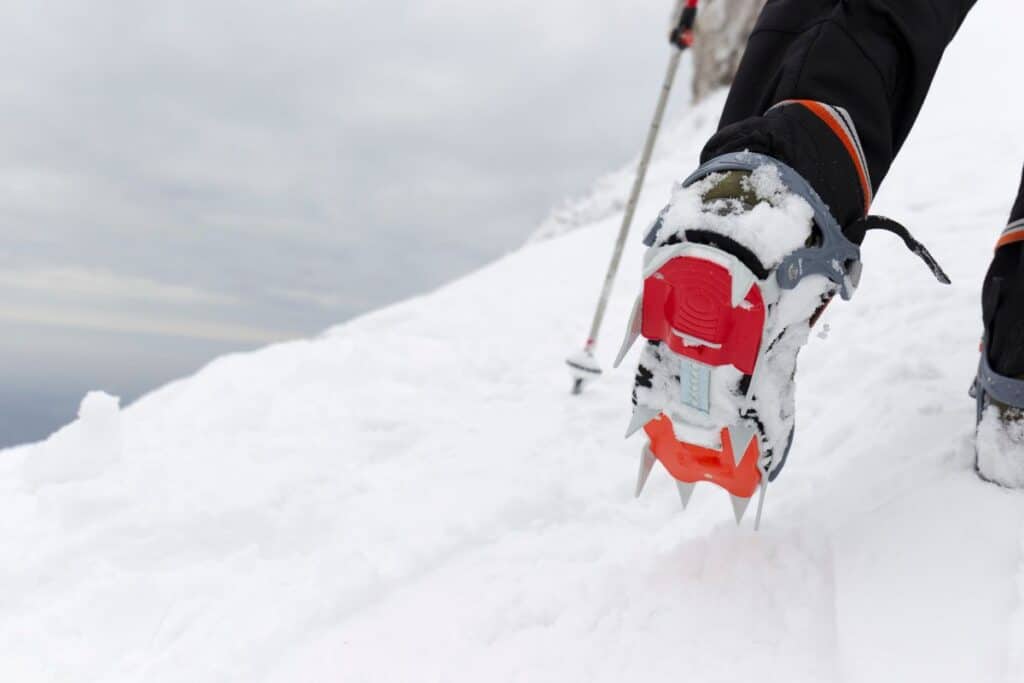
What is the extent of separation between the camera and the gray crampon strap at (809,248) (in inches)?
53.0

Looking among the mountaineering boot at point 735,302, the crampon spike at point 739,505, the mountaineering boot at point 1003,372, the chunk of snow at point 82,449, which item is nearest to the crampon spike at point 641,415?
the mountaineering boot at point 735,302

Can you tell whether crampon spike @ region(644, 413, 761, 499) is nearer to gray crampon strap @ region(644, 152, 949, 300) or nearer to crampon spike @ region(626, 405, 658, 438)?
crampon spike @ region(626, 405, 658, 438)

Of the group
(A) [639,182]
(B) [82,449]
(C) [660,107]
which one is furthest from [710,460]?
(C) [660,107]

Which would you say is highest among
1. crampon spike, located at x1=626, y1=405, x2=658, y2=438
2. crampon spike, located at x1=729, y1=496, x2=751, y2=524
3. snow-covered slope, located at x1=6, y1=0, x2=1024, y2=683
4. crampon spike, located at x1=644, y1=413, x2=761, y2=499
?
crampon spike, located at x1=626, y1=405, x2=658, y2=438

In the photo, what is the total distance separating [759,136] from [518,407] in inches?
71.3

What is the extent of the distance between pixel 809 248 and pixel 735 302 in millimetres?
204

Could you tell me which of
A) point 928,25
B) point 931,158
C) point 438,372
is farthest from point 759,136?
point 931,158

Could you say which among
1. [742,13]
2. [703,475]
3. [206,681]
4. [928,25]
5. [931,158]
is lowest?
[206,681]

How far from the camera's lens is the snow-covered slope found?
1.38m

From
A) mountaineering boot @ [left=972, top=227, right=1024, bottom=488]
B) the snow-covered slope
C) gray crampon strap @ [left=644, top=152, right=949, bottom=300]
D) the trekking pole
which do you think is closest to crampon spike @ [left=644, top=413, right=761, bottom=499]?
the snow-covered slope

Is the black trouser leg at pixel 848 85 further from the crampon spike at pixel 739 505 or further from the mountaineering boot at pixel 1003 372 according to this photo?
the crampon spike at pixel 739 505

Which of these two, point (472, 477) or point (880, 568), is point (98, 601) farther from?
point (880, 568)

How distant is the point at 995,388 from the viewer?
1545mm

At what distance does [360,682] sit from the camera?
1476 millimetres
